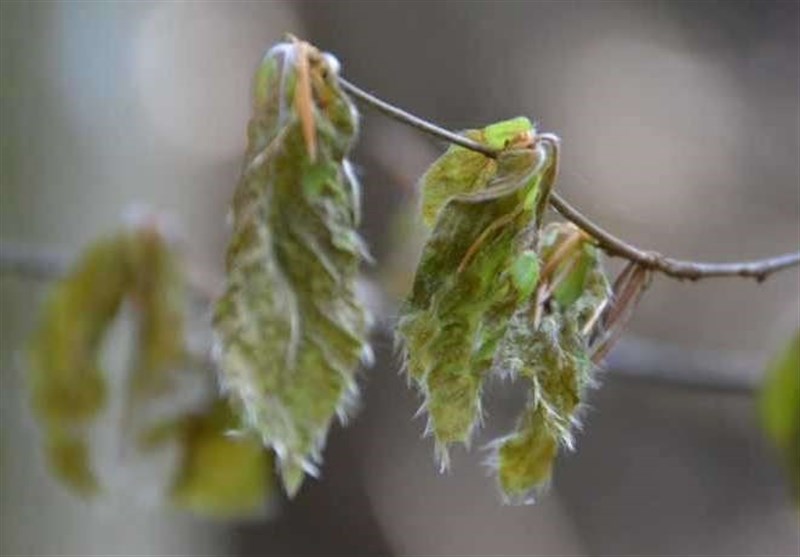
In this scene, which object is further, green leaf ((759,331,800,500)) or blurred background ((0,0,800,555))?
blurred background ((0,0,800,555))

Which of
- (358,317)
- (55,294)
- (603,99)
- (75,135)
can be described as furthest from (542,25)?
(358,317)

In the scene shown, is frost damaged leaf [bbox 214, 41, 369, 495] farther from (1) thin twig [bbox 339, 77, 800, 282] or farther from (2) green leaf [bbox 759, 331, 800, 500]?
(2) green leaf [bbox 759, 331, 800, 500]

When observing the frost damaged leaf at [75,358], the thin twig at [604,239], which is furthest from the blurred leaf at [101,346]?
the thin twig at [604,239]

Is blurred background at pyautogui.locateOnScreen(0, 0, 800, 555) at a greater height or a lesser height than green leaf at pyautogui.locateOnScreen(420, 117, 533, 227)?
lesser

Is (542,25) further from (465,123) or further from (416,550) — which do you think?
(416,550)

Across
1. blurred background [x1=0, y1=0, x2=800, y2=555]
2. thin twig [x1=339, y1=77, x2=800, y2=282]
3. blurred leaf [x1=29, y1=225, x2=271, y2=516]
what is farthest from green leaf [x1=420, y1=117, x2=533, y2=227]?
blurred background [x1=0, y1=0, x2=800, y2=555]

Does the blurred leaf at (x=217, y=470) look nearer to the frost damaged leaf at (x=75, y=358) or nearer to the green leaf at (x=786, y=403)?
the frost damaged leaf at (x=75, y=358)
